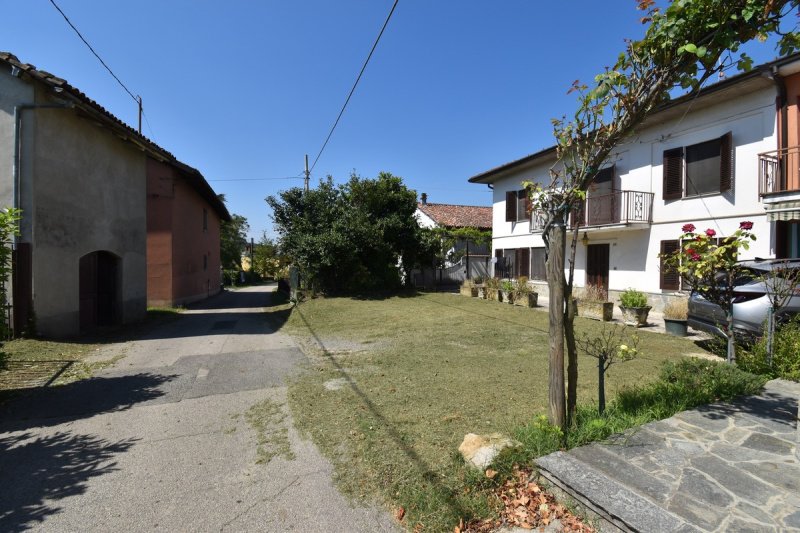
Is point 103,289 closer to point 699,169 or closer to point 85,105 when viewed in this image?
point 85,105

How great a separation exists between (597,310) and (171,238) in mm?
16101

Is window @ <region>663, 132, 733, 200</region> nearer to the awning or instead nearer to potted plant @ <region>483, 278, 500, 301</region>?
the awning

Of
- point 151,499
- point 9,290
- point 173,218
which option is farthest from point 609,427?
point 173,218

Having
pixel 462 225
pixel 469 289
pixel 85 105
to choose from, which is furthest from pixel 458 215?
pixel 85 105

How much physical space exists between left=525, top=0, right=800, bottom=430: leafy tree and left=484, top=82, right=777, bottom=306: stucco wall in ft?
18.0

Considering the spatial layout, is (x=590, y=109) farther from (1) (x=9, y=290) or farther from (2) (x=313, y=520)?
(1) (x=9, y=290)

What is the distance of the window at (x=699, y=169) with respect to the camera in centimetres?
1016

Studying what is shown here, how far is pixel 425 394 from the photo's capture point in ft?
16.4

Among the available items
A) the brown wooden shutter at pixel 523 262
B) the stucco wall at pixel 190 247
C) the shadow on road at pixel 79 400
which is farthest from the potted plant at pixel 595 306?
the stucco wall at pixel 190 247

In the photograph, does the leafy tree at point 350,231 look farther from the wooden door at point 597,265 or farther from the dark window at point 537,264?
the wooden door at point 597,265

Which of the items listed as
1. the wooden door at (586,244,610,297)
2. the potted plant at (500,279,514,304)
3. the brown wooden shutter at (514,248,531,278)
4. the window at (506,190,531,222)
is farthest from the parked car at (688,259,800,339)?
the window at (506,190,531,222)

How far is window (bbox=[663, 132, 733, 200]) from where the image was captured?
1016cm

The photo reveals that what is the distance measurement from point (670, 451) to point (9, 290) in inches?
426

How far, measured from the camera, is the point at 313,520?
8.66 feet
